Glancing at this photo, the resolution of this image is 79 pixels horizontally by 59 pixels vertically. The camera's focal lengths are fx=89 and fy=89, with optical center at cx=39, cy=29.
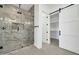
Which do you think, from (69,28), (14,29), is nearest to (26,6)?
(14,29)

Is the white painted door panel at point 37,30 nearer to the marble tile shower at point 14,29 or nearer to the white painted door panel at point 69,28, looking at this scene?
the marble tile shower at point 14,29

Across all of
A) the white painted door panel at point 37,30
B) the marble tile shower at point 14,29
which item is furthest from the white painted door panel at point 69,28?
the marble tile shower at point 14,29

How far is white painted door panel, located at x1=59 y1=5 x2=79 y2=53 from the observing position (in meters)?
1.40

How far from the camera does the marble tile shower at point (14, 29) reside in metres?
1.39

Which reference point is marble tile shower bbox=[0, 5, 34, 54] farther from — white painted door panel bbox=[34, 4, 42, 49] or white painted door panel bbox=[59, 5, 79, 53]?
white painted door panel bbox=[59, 5, 79, 53]

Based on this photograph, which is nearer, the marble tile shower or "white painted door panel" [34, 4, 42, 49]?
the marble tile shower

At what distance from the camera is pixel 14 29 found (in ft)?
4.77

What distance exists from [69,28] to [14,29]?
90 cm

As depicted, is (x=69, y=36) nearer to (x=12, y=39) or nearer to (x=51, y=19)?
(x=51, y=19)

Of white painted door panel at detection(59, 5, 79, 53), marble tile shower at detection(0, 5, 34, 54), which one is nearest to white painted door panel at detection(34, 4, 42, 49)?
marble tile shower at detection(0, 5, 34, 54)

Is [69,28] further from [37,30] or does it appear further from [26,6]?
[26,6]

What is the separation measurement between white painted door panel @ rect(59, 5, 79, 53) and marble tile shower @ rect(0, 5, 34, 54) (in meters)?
0.51
